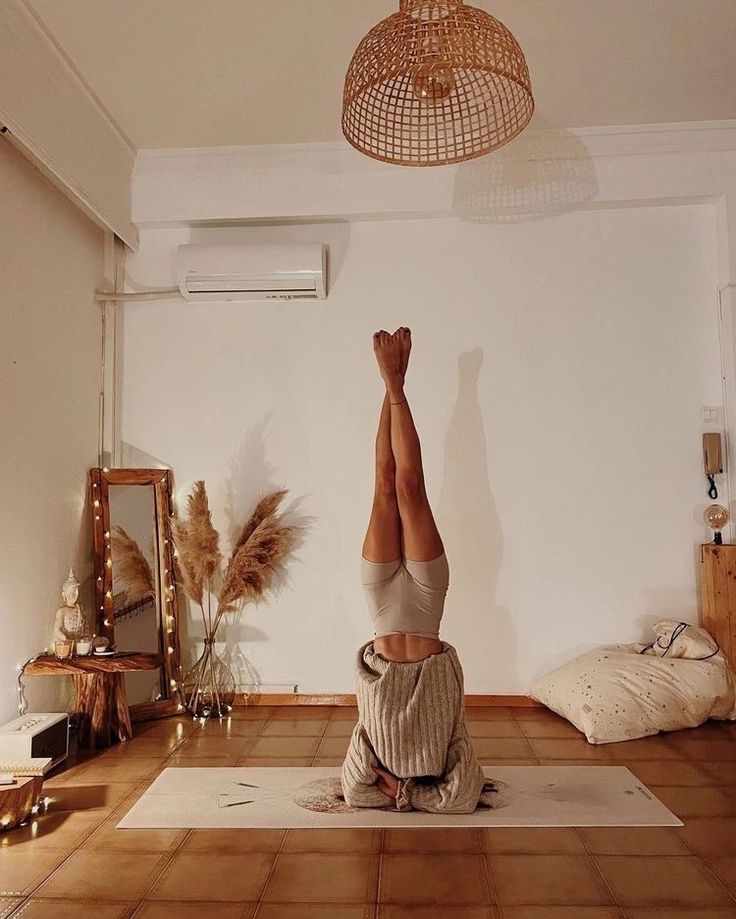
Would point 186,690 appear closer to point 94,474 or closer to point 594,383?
point 94,474

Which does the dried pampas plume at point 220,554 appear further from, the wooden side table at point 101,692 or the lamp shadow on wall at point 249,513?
the wooden side table at point 101,692

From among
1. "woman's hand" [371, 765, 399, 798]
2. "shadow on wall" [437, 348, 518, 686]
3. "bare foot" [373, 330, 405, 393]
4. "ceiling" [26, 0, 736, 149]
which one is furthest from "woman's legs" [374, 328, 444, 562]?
"ceiling" [26, 0, 736, 149]

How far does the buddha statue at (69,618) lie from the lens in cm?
357

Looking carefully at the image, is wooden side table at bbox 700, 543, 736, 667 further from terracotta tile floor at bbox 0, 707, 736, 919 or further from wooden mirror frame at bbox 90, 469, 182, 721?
wooden mirror frame at bbox 90, 469, 182, 721

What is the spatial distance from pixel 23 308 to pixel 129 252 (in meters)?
1.09

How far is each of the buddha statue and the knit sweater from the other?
154 centimetres

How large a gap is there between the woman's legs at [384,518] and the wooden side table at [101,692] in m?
1.29

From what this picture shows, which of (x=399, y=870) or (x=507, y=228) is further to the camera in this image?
(x=507, y=228)

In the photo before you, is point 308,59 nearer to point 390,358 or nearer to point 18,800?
point 390,358

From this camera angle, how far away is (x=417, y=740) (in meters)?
2.64

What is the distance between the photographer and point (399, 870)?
2207 millimetres

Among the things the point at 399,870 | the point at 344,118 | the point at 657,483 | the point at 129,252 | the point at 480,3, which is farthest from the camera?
the point at 129,252

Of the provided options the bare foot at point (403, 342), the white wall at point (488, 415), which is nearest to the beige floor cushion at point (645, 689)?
the white wall at point (488, 415)

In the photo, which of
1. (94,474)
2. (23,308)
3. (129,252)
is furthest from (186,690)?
(129,252)
